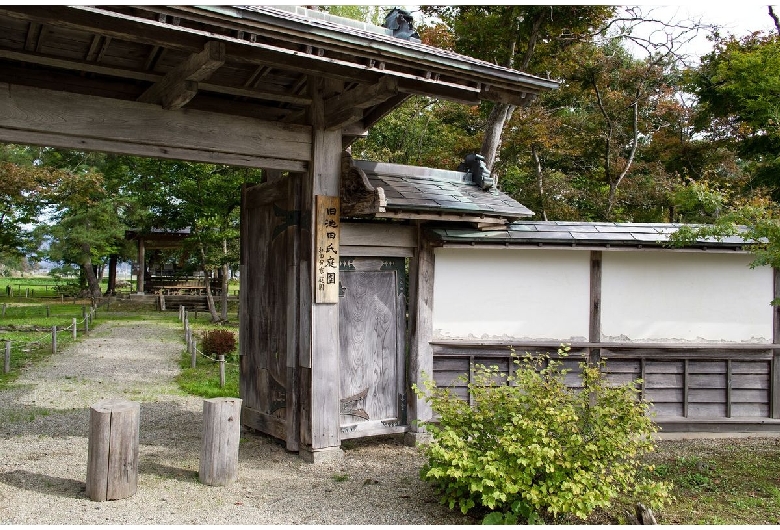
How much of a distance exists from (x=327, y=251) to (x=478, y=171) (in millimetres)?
2730

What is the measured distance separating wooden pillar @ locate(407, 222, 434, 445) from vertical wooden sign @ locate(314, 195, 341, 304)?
1.22m

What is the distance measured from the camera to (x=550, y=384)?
5.25 m

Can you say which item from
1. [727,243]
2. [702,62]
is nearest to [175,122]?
[727,243]

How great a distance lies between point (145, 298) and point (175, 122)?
84.5ft

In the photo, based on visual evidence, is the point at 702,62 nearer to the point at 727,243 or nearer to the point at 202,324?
the point at 727,243

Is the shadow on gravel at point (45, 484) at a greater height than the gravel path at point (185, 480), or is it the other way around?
the shadow on gravel at point (45, 484)

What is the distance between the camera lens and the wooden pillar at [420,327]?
7.66 m

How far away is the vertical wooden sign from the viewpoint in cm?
675

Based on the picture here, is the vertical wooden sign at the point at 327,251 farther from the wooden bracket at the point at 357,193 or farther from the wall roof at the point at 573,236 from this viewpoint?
the wall roof at the point at 573,236

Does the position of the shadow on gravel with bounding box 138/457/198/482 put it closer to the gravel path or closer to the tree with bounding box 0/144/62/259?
the gravel path

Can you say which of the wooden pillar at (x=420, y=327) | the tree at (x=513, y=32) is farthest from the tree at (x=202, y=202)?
the wooden pillar at (x=420, y=327)

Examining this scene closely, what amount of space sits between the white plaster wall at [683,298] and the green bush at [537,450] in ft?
10.3

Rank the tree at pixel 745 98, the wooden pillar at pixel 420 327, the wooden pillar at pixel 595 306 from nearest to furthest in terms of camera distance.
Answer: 1. the wooden pillar at pixel 420 327
2. the wooden pillar at pixel 595 306
3. the tree at pixel 745 98

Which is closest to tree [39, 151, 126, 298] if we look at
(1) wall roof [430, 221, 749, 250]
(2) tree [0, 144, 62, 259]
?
(2) tree [0, 144, 62, 259]
